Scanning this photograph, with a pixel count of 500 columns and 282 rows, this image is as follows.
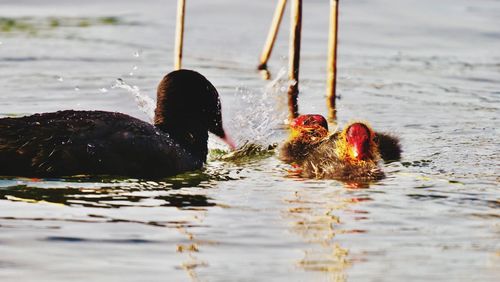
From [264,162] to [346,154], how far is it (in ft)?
2.76

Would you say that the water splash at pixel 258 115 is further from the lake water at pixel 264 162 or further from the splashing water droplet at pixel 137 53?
the splashing water droplet at pixel 137 53

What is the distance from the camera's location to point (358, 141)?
8.25 m

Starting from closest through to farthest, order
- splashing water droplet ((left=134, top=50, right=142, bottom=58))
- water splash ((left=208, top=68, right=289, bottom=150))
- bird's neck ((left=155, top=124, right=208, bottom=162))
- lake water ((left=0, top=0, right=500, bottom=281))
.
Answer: lake water ((left=0, top=0, right=500, bottom=281))
bird's neck ((left=155, top=124, right=208, bottom=162))
water splash ((left=208, top=68, right=289, bottom=150))
splashing water droplet ((left=134, top=50, right=142, bottom=58))

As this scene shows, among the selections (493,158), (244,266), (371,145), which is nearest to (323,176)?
(371,145)

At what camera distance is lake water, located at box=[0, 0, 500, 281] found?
613 cm

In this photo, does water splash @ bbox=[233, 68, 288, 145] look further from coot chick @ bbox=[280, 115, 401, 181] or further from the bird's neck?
coot chick @ bbox=[280, 115, 401, 181]

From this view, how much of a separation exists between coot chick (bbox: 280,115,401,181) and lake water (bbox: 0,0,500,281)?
0.55 feet

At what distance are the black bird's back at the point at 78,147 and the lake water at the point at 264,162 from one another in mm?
110

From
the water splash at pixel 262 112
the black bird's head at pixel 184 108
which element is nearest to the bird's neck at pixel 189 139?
the black bird's head at pixel 184 108

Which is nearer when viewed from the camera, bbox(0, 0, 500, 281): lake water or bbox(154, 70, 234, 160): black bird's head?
bbox(0, 0, 500, 281): lake water

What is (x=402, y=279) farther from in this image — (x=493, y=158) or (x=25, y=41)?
(x=25, y=41)

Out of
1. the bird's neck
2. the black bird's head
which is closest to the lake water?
the bird's neck

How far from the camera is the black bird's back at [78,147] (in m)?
8.01

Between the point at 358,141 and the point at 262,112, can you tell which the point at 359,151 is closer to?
the point at 358,141
